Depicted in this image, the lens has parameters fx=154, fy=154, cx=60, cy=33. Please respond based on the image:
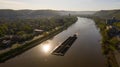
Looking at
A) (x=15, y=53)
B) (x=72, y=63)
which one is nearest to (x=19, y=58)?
(x=15, y=53)

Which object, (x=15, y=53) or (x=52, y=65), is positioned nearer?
(x=52, y=65)

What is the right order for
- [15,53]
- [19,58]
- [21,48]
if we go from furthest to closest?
[21,48]
[15,53]
[19,58]

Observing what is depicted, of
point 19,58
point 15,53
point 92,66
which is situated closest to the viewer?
point 92,66

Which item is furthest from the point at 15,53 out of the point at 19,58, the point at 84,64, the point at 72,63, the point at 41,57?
the point at 84,64

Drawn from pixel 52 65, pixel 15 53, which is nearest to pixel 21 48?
pixel 15 53

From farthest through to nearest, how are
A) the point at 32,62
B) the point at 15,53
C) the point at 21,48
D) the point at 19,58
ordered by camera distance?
1. the point at 21,48
2. the point at 15,53
3. the point at 19,58
4. the point at 32,62

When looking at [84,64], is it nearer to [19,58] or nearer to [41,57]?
[41,57]

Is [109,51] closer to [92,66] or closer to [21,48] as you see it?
[92,66]

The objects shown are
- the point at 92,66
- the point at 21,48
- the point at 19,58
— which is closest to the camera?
the point at 92,66

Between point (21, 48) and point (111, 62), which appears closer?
point (111, 62)
